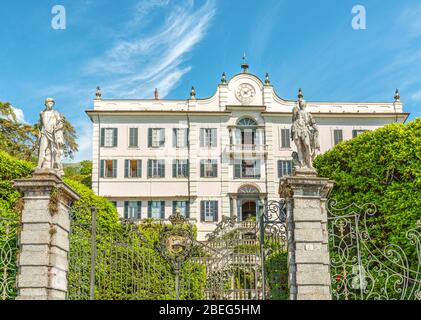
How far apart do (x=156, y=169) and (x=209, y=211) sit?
5174 millimetres

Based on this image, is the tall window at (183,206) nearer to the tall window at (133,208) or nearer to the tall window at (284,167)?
the tall window at (133,208)

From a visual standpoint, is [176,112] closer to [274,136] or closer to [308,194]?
[274,136]

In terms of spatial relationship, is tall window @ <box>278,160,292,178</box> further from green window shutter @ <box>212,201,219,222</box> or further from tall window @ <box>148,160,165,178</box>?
tall window @ <box>148,160,165,178</box>

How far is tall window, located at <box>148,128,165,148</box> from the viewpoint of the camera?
39062 millimetres

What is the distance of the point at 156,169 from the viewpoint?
3875cm

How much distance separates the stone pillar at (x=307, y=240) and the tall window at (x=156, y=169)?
2804cm

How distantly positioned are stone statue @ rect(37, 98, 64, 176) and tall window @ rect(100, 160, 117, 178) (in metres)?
27.6

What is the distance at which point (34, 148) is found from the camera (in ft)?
95.8

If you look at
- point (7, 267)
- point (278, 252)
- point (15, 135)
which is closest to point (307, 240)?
point (278, 252)

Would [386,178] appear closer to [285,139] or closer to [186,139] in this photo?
[285,139]
